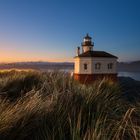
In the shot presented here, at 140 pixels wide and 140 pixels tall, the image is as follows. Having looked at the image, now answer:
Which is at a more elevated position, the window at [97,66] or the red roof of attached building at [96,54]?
the red roof of attached building at [96,54]

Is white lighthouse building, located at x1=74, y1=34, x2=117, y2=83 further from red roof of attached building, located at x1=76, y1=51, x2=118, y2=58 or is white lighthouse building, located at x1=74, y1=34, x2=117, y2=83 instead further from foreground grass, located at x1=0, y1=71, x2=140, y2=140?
foreground grass, located at x1=0, y1=71, x2=140, y2=140

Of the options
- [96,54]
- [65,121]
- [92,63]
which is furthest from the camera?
[96,54]

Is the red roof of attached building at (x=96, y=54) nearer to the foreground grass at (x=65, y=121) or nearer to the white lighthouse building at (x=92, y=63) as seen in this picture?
the white lighthouse building at (x=92, y=63)

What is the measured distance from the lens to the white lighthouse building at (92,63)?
30.8 meters

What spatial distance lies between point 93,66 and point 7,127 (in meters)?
28.2

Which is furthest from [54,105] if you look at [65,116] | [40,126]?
[40,126]

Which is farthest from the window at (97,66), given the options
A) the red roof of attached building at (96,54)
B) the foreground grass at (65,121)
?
the foreground grass at (65,121)

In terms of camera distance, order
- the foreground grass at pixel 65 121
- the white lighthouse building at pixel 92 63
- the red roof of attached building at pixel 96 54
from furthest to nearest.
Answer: the red roof of attached building at pixel 96 54
the white lighthouse building at pixel 92 63
the foreground grass at pixel 65 121

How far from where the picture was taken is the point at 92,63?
103 ft

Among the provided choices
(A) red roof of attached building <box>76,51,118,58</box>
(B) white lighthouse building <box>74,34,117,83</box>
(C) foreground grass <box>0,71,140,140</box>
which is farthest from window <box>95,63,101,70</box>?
(C) foreground grass <box>0,71,140,140</box>

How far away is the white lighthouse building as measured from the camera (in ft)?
101

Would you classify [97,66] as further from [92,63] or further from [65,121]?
[65,121]

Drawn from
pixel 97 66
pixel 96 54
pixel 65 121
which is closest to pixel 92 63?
pixel 97 66

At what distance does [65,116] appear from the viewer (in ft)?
12.9
